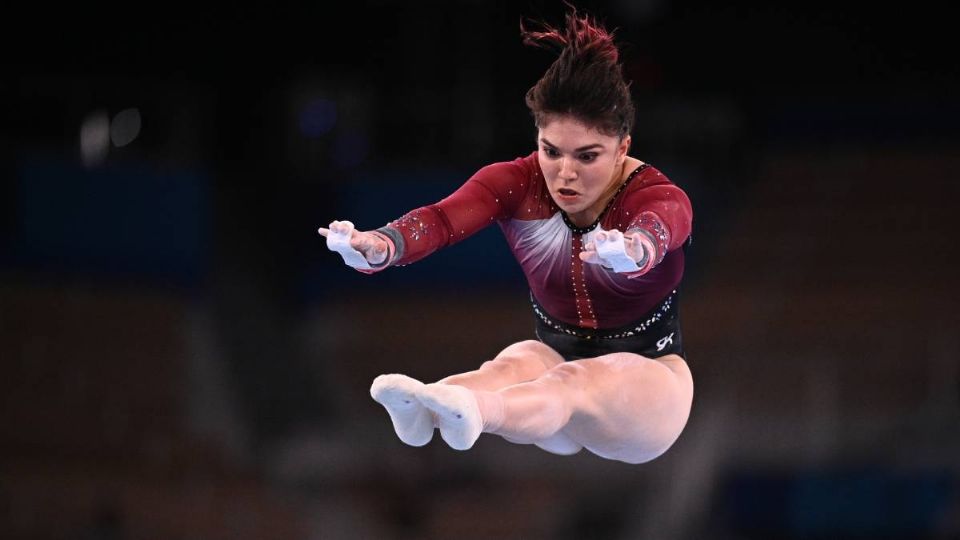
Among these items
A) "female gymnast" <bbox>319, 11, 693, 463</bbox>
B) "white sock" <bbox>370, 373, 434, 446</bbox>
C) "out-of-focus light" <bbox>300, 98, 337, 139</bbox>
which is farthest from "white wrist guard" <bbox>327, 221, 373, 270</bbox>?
"out-of-focus light" <bbox>300, 98, 337, 139</bbox>

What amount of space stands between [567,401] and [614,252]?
2.70 ft

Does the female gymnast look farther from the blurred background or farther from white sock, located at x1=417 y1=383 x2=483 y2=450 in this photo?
the blurred background

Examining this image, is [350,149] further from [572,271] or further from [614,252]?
[614,252]

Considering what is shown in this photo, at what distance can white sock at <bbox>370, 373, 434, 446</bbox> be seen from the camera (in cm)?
354

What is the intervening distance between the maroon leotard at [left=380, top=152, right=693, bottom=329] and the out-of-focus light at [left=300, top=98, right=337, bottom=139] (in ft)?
16.8

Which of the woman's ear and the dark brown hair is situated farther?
the woman's ear

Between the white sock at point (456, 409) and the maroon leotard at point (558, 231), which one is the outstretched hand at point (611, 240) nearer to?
the maroon leotard at point (558, 231)

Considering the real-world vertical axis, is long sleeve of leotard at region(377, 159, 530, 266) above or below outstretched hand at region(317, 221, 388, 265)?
above

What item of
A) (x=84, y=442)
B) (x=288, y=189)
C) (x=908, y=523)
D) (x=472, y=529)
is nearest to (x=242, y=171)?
(x=288, y=189)

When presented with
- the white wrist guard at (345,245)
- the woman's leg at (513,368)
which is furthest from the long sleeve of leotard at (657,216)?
the white wrist guard at (345,245)

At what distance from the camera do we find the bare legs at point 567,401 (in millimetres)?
3619

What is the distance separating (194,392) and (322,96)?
2341mm

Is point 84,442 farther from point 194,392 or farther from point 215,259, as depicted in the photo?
point 215,259

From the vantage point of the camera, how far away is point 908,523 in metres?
8.62
